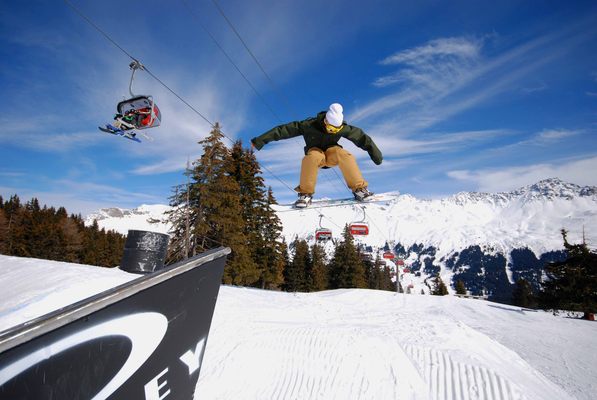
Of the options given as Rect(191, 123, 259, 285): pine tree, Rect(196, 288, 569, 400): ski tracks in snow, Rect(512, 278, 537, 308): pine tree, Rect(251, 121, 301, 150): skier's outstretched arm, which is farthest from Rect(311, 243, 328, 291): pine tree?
Rect(512, 278, 537, 308): pine tree

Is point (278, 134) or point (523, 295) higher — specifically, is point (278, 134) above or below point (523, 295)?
above

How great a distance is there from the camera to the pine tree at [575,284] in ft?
71.9

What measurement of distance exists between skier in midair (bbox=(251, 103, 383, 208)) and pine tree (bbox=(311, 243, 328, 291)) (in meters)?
34.8

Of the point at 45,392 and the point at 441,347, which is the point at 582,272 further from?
the point at 45,392

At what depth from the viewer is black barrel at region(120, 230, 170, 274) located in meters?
4.42

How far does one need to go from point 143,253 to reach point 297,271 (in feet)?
130

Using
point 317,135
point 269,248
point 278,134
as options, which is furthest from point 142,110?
point 269,248

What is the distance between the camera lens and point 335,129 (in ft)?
23.4

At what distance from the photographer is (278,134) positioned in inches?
298

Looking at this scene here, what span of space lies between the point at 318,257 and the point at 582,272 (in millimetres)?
→ 28618

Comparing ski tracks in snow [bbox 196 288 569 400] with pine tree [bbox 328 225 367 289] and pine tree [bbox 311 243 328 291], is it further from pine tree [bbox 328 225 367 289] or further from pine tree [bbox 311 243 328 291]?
pine tree [bbox 311 243 328 291]

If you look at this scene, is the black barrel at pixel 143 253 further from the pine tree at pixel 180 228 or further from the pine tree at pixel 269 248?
the pine tree at pixel 269 248

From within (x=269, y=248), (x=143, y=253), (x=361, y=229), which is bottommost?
(x=143, y=253)

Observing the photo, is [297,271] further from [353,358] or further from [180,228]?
[353,358]
